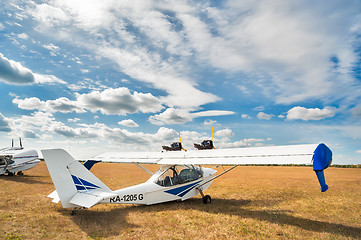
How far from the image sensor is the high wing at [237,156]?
6.82 metres

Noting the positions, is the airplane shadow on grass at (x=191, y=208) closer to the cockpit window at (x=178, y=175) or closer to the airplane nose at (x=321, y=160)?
the cockpit window at (x=178, y=175)

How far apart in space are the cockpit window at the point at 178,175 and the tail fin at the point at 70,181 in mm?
2433

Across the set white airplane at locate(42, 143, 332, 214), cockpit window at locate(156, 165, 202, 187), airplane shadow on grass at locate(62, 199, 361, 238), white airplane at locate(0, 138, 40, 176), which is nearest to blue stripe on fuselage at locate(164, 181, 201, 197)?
white airplane at locate(42, 143, 332, 214)

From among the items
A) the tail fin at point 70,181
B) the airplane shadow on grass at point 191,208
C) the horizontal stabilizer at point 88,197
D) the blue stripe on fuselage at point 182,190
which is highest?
the tail fin at point 70,181

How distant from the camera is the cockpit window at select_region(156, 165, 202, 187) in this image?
30.2 feet

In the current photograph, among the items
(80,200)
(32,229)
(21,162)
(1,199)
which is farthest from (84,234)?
(21,162)

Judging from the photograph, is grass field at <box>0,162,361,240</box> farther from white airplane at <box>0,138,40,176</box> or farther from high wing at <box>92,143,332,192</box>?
white airplane at <box>0,138,40,176</box>

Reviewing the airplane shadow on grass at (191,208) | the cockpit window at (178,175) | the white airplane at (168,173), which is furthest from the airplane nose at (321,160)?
the cockpit window at (178,175)

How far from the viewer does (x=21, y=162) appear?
69.8 ft

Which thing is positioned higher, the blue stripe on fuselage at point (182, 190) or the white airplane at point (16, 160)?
the white airplane at point (16, 160)

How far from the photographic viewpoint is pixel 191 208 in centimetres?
909

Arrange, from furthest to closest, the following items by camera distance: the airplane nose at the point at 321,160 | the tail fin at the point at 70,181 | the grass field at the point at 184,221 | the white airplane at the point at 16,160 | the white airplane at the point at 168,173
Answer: the white airplane at the point at 16,160 → the tail fin at the point at 70,181 → the white airplane at the point at 168,173 → the grass field at the point at 184,221 → the airplane nose at the point at 321,160

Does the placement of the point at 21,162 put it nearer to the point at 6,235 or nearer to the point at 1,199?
the point at 1,199

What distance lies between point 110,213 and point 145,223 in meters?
1.93
